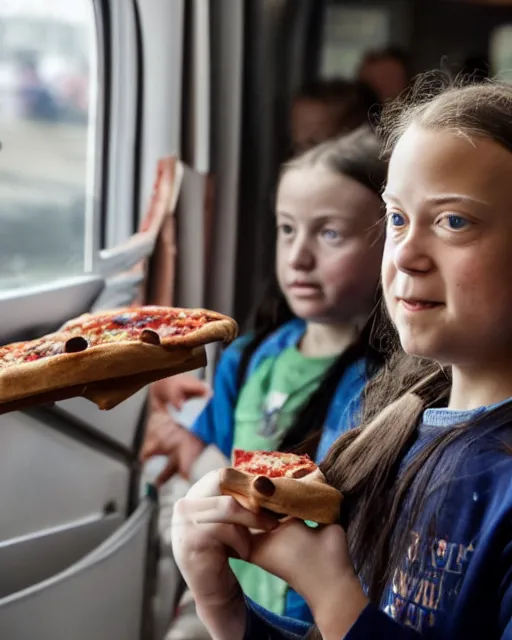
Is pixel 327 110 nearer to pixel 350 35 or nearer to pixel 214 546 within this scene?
pixel 350 35

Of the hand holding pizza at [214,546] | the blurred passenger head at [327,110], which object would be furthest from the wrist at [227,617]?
the blurred passenger head at [327,110]

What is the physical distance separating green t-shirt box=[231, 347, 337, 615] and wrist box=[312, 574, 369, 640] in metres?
0.15

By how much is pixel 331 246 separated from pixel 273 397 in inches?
5.6

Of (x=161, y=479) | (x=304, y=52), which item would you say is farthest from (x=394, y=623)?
(x=304, y=52)

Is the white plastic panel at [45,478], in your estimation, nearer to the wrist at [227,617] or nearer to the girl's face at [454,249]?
the wrist at [227,617]

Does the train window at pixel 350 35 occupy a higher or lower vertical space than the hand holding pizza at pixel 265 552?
higher

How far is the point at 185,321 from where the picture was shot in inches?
29.4

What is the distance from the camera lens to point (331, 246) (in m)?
0.84

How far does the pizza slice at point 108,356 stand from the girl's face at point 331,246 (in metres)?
0.13

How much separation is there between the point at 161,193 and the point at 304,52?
32 centimetres

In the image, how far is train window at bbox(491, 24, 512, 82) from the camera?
1.27m

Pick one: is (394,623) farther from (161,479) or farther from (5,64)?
(5,64)

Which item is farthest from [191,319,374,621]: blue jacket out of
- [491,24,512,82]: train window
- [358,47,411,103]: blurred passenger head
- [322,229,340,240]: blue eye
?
[491,24,512,82]: train window

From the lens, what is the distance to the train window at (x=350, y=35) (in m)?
1.23
